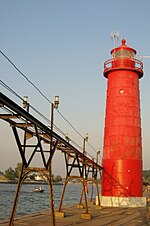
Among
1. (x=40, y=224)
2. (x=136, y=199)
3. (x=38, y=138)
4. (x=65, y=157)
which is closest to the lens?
(x=38, y=138)

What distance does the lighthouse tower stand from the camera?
1390 inches

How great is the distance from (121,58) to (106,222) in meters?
20.4

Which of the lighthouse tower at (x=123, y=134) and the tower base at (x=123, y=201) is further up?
the lighthouse tower at (x=123, y=134)

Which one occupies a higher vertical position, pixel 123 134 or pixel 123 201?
pixel 123 134

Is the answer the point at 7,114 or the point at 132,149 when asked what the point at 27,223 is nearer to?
the point at 7,114

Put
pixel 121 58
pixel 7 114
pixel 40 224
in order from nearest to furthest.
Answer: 1. pixel 7 114
2. pixel 40 224
3. pixel 121 58

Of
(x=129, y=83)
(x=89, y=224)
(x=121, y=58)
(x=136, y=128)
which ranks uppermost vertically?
(x=121, y=58)

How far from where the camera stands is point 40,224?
2056 cm

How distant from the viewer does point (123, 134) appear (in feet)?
118

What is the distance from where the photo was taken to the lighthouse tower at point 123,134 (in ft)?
116

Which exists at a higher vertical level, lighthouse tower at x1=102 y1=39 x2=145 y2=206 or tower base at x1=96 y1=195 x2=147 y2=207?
lighthouse tower at x1=102 y1=39 x2=145 y2=206

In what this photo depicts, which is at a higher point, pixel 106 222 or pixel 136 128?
pixel 136 128

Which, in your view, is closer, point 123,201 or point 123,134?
point 123,201

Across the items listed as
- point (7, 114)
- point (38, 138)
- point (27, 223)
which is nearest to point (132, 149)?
point (27, 223)
